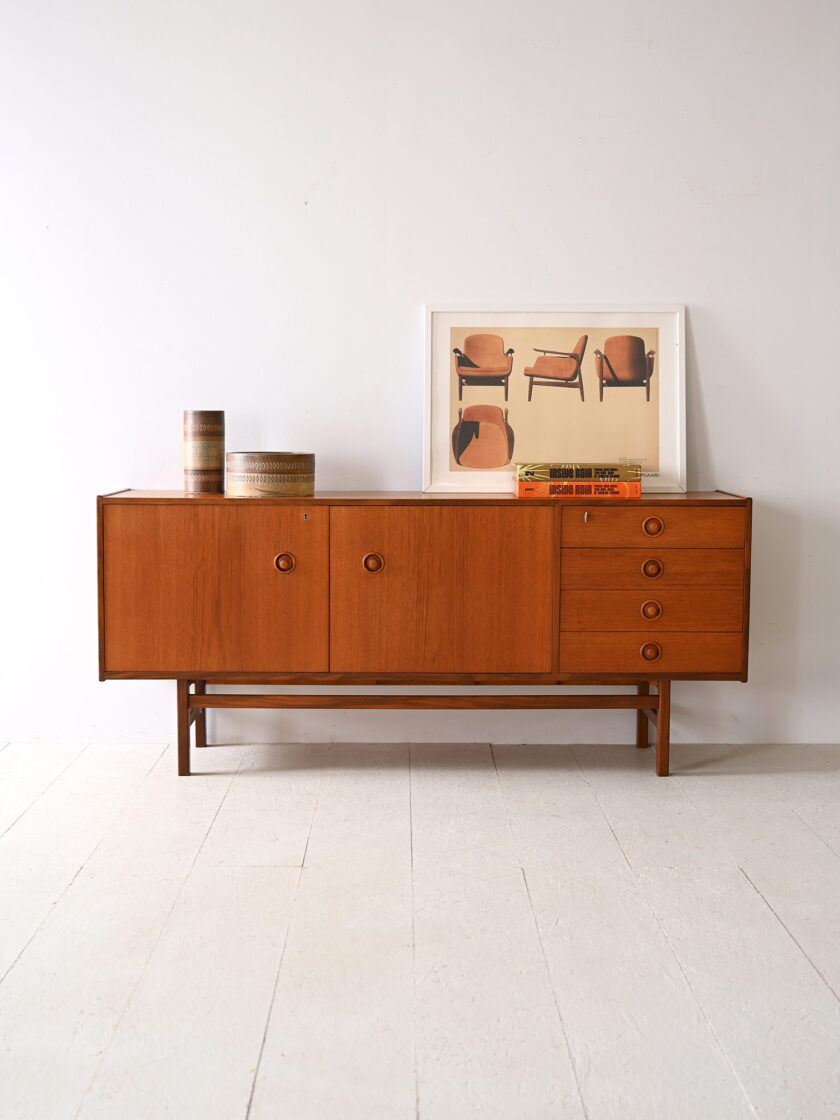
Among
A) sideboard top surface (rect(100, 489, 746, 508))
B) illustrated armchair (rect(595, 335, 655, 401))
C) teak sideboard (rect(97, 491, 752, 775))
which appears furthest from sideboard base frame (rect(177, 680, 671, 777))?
illustrated armchair (rect(595, 335, 655, 401))

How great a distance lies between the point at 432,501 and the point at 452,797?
2.49 feet

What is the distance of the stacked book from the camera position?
108 inches

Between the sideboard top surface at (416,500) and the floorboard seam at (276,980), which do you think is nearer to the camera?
the floorboard seam at (276,980)

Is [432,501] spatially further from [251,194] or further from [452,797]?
[251,194]

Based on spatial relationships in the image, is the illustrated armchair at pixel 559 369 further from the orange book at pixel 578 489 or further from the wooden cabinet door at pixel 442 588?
the wooden cabinet door at pixel 442 588

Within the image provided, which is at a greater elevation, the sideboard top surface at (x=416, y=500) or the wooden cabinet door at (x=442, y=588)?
the sideboard top surface at (x=416, y=500)

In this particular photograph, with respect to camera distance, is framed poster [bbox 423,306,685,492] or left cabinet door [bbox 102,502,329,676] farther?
framed poster [bbox 423,306,685,492]

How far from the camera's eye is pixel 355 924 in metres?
2.00

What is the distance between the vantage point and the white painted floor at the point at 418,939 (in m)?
1.53

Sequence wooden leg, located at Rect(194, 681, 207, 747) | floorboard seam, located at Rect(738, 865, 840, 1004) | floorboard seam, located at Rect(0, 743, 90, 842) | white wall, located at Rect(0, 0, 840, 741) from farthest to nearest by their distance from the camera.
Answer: wooden leg, located at Rect(194, 681, 207, 747)
white wall, located at Rect(0, 0, 840, 741)
floorboard seam, located at Rect(0, 743, 90, 842)
floorboard seam, located at Rect(738, 865, 840, 1004)

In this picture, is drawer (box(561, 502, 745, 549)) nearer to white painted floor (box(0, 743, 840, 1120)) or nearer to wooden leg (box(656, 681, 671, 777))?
wooden leg (box(656, 681, 671, 777))

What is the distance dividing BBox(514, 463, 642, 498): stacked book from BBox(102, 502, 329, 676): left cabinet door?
Answer: 54 cm

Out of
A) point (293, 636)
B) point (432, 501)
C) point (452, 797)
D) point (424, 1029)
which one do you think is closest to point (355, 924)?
point (424, 1029)

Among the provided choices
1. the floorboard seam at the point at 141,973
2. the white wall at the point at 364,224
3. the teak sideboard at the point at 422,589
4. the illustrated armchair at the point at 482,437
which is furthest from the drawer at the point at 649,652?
the floorboard seam at the point at 141,973
